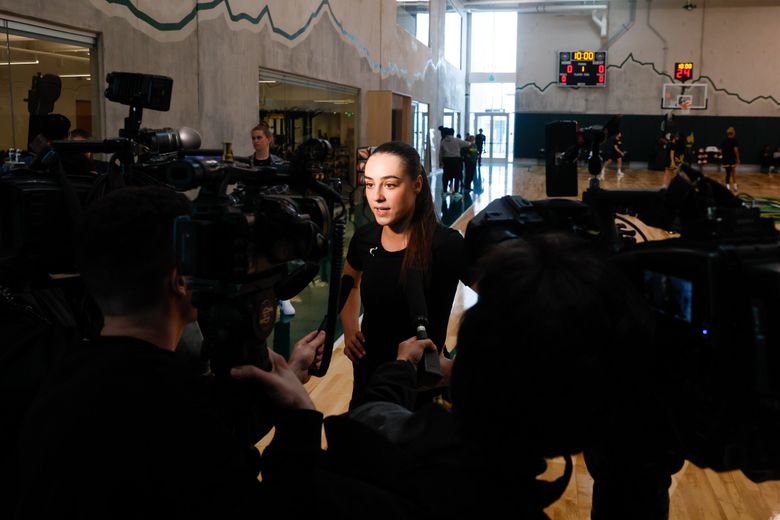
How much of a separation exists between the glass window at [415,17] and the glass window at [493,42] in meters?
7.90

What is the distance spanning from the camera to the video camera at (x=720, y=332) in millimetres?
990

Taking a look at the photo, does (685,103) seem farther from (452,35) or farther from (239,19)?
(239,19)

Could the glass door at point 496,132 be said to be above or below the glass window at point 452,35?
below

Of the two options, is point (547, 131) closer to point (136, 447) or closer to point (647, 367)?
point (647, 367)

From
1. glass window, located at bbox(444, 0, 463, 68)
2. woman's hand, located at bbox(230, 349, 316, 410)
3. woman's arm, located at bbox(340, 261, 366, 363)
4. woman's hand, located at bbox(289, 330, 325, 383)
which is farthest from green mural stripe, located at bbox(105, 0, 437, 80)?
glass window, located at bbox(444, 0, 463, 68)

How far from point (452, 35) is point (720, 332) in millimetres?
24961

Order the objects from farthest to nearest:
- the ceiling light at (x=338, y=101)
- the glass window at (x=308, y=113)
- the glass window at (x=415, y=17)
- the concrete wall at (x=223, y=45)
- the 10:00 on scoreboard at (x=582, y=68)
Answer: the 10:00 on scoreboard at (x=582, y=68) < the glass window at (x=415, y=17) < the ceiling light at (x=338, y=101) < the glass window at (x=308, y=113) < the concrete wall at (x=223, y=45)

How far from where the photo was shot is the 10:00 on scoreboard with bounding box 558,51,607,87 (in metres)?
26.1

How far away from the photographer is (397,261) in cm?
242

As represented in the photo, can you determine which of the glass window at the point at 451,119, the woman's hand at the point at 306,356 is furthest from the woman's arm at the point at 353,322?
the glass window at the point at 451,119

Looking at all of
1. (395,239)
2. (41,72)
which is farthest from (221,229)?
(41,72)

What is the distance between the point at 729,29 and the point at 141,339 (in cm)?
2802

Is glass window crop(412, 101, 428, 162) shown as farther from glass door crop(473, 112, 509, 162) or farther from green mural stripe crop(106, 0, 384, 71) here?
glass door crop(473, 112, 509, 162)

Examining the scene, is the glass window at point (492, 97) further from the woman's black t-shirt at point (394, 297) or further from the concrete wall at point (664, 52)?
the woman's black t-shirt at point (394, 297)
